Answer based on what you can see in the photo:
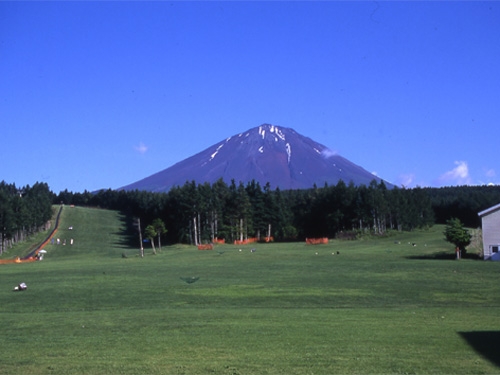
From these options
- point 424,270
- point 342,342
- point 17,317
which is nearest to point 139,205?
point 424,270

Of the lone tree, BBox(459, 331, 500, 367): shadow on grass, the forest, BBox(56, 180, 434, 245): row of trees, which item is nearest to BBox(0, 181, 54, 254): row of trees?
the forest

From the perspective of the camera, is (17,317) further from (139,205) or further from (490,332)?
(139,205)

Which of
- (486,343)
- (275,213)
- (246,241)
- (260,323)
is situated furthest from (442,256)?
(275,213)

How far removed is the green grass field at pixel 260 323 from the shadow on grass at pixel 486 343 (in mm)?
24

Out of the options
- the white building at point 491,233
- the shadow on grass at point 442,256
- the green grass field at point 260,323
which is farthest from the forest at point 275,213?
the green grass field at point 260,323

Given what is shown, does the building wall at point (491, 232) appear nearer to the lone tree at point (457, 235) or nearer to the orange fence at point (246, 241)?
the lone tree at point (457, 235)

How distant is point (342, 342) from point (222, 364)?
3734 mm

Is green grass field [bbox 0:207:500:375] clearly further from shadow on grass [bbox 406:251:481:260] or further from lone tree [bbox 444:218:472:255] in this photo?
lone tree [bbox 444:218:472:255]

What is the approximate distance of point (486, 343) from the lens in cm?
1469

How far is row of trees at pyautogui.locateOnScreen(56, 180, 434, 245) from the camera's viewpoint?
359ft

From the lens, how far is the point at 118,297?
3036cm

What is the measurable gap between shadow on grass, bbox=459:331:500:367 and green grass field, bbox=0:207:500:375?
0.08ft

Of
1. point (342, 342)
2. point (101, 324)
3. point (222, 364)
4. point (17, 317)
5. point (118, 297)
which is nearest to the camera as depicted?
point (222, 364)

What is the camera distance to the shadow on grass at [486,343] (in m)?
13.0
